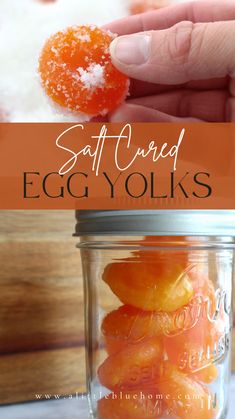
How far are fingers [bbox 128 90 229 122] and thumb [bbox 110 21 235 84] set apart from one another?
0.09ft

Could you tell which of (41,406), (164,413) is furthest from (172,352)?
(41,406)

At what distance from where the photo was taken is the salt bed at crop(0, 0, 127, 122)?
0.61m

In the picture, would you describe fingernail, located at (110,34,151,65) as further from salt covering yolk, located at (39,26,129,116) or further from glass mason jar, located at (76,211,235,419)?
glass mason jar, located at (76,211,235,419)

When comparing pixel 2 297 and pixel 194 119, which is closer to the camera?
pixel 194 119

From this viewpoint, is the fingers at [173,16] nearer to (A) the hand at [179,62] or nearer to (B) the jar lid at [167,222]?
(A) the hand at [179,62]

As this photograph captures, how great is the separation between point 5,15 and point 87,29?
0.08 meters

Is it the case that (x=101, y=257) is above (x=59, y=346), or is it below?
above

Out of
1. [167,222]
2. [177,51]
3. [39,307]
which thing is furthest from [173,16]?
[39,307]

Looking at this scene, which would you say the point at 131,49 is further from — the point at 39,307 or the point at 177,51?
the point at 39,307

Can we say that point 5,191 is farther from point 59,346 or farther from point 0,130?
point 59,346

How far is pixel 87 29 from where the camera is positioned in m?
0.60

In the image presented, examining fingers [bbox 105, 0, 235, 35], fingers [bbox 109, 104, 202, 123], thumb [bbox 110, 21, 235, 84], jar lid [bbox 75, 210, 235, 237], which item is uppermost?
fingers [bbox 105, 0, 235, 35]

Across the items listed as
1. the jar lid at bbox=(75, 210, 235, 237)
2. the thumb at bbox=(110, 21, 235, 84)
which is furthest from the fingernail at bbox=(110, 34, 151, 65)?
the jar lid at bbox=(75, 210, 235, 237)

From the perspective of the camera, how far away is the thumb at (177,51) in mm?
581
